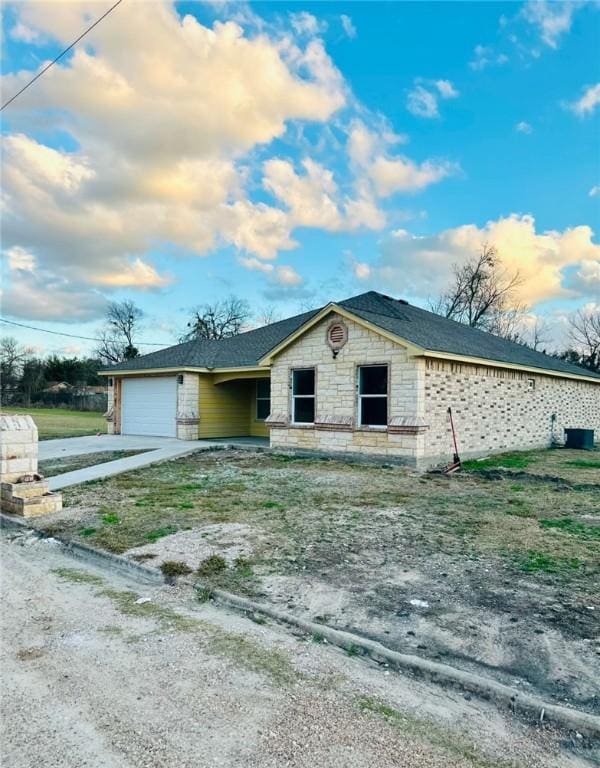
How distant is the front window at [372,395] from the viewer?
1310cm

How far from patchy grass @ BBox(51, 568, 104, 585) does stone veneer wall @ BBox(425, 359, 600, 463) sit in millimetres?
8938

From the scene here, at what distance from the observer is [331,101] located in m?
11.4

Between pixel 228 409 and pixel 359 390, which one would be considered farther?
pixel 228 409

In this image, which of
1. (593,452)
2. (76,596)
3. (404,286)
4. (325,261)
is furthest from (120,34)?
(404,286)

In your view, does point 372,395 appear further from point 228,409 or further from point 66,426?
point 66,426

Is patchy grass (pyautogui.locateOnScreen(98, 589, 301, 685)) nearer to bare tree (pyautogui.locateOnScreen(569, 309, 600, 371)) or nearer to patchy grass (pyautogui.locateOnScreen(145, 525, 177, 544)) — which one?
patchy grass (pyautogui.locateOnScreen(145, 525, 177, 544))

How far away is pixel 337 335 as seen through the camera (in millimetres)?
13680

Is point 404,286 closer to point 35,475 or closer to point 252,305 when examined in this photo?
point 252,305

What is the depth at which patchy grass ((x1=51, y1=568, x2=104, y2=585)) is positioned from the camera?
5004mm

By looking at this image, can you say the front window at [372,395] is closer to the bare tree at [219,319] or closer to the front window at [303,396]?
the front window at [303,396]

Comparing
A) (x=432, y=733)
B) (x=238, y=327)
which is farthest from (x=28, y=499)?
(x=238, y=327)

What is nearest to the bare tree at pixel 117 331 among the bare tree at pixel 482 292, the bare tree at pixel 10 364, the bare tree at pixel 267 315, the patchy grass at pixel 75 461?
the bare tree at pixel 10 364

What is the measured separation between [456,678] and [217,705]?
4.77ft

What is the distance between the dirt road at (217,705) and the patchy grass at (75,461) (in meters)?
8.38
